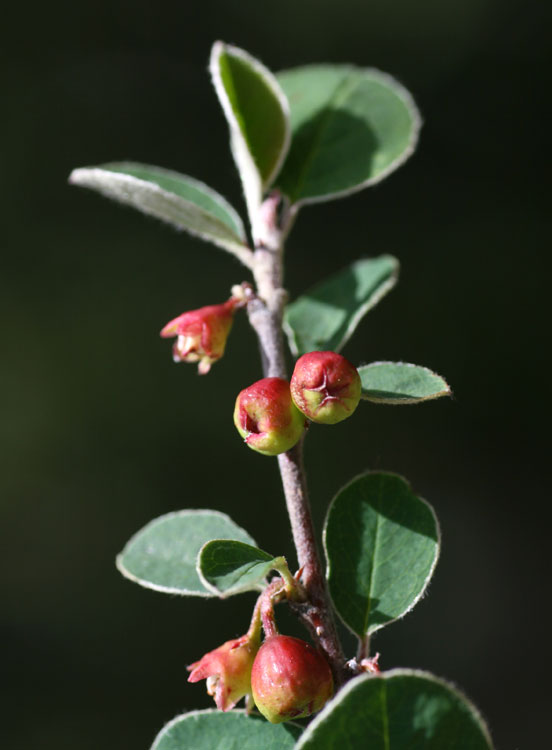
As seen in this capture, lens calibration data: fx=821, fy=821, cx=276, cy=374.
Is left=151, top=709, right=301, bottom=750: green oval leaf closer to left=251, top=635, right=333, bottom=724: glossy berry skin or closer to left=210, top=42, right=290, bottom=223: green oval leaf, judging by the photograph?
left=251, top=635, right=333, bottom=724: glossy berry skin

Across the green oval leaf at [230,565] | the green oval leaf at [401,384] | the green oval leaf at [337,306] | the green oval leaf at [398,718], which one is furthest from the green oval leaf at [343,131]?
the green oval leaf at [398,718]

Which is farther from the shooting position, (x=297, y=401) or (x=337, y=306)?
(x=337, y=306)

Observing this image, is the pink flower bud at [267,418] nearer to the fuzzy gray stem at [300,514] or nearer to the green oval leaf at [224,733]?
the fuzzy gray stem at [300,514]

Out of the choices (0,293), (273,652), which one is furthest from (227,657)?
(0,293)

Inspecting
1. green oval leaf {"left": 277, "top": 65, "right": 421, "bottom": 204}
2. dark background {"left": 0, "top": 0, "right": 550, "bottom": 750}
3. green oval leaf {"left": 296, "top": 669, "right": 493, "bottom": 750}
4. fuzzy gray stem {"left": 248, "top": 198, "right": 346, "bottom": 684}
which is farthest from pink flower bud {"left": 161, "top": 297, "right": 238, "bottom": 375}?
dark background {"left": 0, "top": 0, "right": 550, "bottom": 750}

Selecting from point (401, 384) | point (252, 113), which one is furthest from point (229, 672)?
point (252, 113)

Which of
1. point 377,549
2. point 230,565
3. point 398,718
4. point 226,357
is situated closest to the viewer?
point 398,718

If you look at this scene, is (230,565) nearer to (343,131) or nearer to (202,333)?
(202,333)
